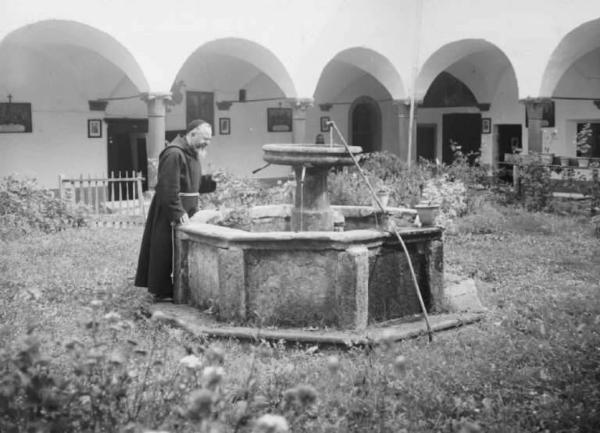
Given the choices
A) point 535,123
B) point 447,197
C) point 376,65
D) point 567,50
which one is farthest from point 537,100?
point 447,197

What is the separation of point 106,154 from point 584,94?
34.7 ft

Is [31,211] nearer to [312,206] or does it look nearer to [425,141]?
[312,206]

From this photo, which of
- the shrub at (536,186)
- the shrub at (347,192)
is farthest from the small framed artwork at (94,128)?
the shrub at (536,186)

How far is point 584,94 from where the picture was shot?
1606 centimetres

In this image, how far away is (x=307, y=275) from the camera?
5.28 m

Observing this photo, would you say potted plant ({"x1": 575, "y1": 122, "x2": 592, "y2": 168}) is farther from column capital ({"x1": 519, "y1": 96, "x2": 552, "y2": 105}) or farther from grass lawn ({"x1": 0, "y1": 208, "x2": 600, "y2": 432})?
grass lawn ({"x1": 0, "y1": 208, "x2": 600, "y2": 432})

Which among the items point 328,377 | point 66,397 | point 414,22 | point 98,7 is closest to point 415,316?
point 328,377

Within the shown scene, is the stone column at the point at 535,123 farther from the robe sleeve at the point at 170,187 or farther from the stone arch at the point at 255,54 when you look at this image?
the robe sleeve at the point at 170,187

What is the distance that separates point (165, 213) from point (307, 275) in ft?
4.51

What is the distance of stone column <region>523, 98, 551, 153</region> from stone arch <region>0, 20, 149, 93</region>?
725 centimetres

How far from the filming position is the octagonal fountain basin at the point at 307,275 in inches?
204

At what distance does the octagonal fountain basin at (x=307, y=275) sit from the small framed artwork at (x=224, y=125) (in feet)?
39.1

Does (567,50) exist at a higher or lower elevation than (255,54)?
lower

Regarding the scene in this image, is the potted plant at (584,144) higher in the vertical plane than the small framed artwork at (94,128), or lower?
lower
